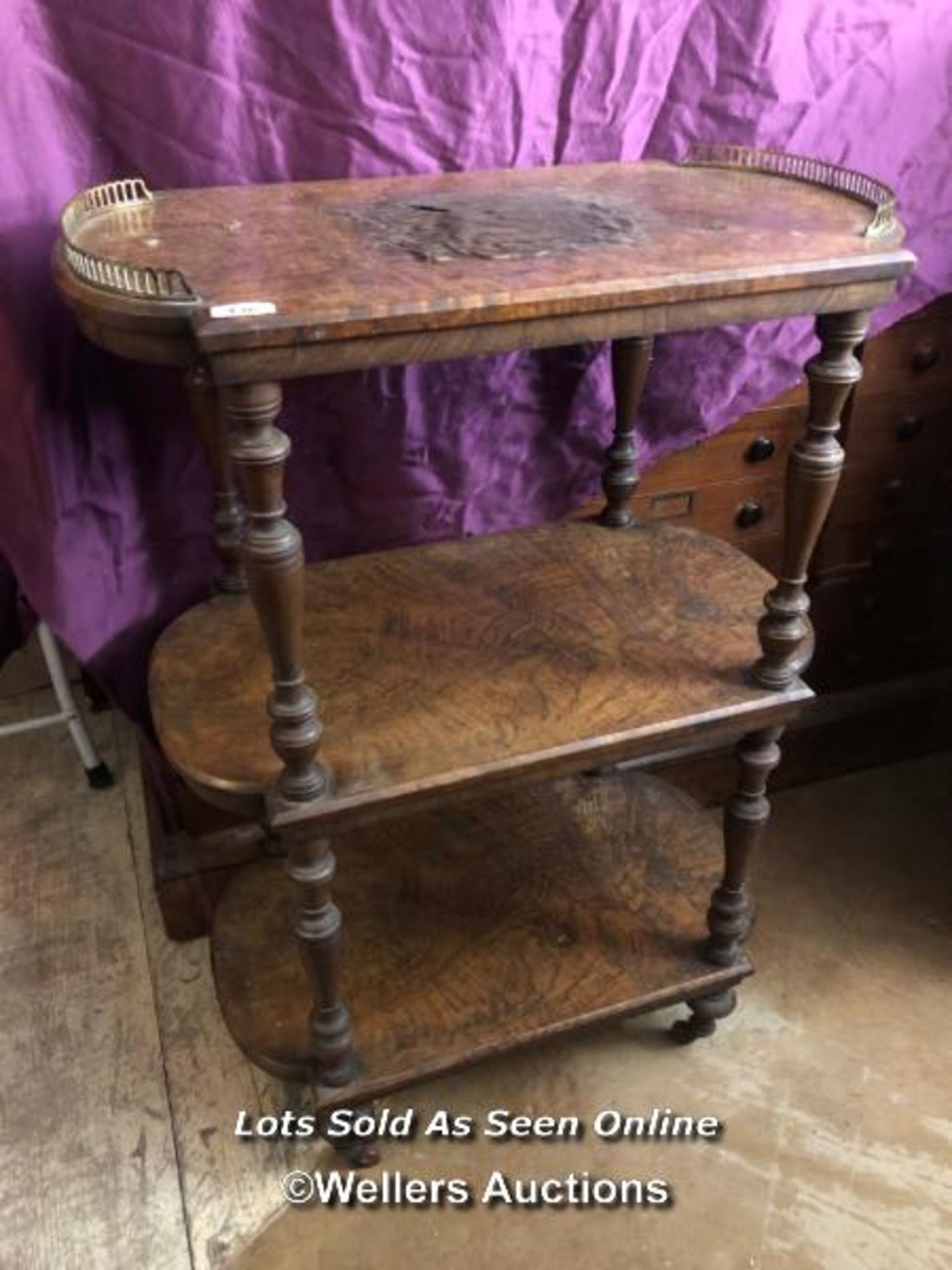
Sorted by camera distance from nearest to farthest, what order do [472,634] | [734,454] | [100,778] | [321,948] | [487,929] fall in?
1. [321,948]
2. [472,634]
3. [487,929]
4. [734,454]
5. [100,778]

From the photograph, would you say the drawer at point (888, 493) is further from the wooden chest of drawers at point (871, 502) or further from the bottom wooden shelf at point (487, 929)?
the bottom wooden shelf at point (487, 929)

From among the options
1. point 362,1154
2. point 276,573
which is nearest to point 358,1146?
point 362,1154

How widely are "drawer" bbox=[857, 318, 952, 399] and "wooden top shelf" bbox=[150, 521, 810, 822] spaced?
1.24ft

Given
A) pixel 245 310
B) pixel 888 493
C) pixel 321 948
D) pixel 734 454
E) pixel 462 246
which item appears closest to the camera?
pixel 245 310

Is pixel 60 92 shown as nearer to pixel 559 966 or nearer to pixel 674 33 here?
pixel 674 33

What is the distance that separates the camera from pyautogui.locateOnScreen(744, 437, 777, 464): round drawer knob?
1.49 m

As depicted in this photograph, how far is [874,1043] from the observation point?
55.9 inches

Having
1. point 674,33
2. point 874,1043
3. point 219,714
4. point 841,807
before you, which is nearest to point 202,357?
point 219,714

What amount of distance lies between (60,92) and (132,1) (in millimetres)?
109

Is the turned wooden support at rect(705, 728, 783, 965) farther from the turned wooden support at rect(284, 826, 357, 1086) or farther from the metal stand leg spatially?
the metal stand leg

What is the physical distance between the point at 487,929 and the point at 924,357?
97 cm

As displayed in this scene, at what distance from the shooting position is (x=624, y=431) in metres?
1.34

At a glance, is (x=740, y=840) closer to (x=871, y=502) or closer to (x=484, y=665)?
(x=484, y=665)

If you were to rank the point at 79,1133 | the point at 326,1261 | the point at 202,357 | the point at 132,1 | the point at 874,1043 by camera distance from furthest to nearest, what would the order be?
the point at 874,1043 < the point at 79,1133 < the point at 326,1261 < the point at 132,1 < the point at 202,357
